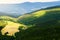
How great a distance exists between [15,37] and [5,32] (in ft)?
2.15

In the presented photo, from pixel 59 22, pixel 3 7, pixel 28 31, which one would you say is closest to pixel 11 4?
pixel 3 7

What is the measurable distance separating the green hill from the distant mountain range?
25cm

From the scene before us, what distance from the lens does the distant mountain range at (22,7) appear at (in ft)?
35.3

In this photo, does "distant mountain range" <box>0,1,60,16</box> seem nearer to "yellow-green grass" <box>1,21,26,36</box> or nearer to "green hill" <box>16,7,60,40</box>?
"green hill" <box>16,7,60,40</box>

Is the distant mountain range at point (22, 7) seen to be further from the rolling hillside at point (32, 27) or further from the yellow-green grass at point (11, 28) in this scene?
the yellow-green grass at point (11, 28)

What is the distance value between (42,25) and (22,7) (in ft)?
6.02

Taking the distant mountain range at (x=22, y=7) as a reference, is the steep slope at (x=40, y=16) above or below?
below

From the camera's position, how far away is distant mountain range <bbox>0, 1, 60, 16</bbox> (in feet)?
35.3

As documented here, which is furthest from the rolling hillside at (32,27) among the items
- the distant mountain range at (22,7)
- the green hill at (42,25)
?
the distant mountain range at (22,7)

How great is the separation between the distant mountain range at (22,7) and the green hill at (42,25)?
25cm

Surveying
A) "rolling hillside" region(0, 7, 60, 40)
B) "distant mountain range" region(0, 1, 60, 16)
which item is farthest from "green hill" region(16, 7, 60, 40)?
"distant mountain range" region(0, 1, 60, 16)

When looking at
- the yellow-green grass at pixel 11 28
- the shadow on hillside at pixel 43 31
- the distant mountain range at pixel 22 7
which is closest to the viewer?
the shadow on hillside at pixel 43 31

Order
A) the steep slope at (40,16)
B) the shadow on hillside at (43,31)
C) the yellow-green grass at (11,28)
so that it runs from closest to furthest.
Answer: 1. the shadow on hillside at (43,31)
2. the yellow-green grass at (11,28)
3. the steep slope at (40,16)

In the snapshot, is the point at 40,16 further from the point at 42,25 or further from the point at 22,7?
the point at 22,7
